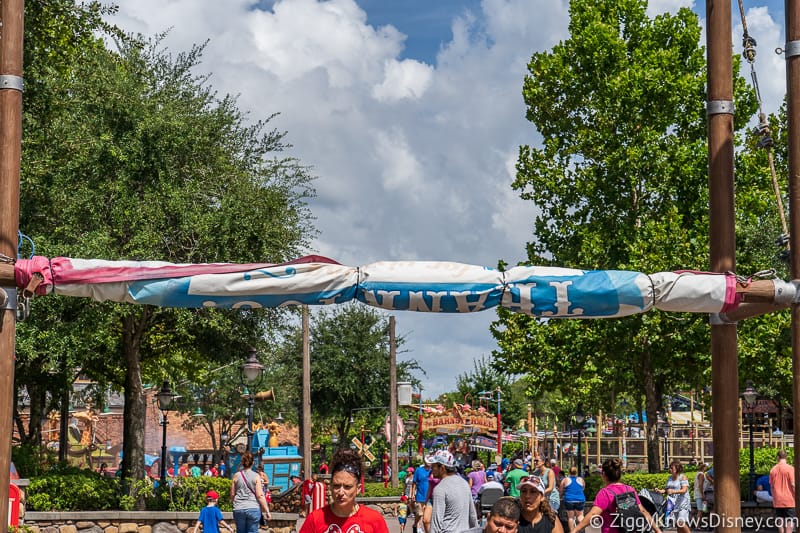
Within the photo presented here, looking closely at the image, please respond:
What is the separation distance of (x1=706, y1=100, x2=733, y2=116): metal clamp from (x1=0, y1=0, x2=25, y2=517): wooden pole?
4.33m

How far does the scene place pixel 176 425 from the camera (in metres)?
74.1

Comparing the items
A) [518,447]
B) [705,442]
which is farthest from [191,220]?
[518,447]

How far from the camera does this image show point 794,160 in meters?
6.50

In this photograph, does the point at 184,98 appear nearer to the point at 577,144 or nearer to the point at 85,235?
the point at 85,235

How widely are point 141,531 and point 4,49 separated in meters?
15.3

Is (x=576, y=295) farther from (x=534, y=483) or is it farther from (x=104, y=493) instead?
(x=104, y=493)

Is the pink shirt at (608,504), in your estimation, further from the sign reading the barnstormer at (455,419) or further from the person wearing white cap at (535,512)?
the sign reading the barnstormer at (455,419)

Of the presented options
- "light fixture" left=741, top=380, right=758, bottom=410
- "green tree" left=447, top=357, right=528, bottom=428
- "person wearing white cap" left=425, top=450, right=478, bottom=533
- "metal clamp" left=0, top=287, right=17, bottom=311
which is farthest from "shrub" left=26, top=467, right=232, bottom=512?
"green tree" left=447, top=357, right=528, bottom=428

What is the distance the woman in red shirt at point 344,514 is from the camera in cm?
573

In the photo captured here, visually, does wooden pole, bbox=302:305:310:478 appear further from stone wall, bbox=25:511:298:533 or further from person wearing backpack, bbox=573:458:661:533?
person wearing backpack, bbox=573:458:661:533

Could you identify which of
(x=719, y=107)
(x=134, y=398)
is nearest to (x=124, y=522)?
(x=134, y=398)

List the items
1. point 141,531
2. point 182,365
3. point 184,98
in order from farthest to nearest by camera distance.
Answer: point 182,365 → point 184,98 → point 141,531

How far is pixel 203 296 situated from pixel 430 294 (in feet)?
4.59

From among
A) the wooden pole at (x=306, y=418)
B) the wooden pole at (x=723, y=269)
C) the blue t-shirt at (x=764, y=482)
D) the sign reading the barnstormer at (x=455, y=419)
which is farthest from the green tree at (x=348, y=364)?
the wooden pole at (x=723, y=269)
